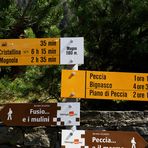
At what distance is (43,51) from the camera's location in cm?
534

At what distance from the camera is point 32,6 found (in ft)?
21.2

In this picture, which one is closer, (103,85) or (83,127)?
(103,85)

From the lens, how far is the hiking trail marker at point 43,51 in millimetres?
5242

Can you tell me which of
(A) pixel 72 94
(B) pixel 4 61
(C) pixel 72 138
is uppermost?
(B) pixel 4 61

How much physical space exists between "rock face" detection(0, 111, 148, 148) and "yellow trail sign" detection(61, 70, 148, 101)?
815 mm

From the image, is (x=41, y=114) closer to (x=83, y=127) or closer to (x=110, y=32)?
(x=83, y=127)

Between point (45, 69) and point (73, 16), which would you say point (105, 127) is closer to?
point (45, 69)

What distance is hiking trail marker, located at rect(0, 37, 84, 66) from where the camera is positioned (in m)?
5.24

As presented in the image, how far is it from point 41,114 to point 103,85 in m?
0.79

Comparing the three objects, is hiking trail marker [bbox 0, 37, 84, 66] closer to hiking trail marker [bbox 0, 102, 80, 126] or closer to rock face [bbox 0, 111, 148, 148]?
hiking trail marker [bbox 0, 102, 80, 126]

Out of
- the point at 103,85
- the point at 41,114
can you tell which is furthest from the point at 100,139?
the point at 41,114

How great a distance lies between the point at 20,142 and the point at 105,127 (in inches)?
42.4

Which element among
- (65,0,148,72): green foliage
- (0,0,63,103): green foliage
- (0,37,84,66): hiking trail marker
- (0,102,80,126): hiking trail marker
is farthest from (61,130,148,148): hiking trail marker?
(65,0,148,72): green foliage

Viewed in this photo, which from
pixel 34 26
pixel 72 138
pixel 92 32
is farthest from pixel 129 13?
pixel 72 138
